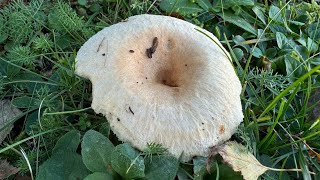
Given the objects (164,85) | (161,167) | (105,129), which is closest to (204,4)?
(164,85)

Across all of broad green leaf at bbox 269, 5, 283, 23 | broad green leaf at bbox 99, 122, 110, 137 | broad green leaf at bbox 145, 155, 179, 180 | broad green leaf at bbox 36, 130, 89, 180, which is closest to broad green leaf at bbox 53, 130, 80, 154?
broad green leaf at bbox 36, 130, 89, 180

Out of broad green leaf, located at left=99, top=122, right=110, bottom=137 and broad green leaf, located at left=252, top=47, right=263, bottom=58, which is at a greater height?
broad green leaf, located at left=252, top=47, right=263, bottom=58

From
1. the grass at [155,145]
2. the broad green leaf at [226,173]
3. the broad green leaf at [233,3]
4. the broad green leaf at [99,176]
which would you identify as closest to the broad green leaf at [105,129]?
the grass at [155,145]

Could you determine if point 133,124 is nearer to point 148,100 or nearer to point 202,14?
point 148,100

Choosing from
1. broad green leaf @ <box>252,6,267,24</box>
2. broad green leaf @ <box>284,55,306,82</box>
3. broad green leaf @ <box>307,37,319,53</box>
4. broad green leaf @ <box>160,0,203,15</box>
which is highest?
broad green leaf @ <box>160,0,203,15</box>

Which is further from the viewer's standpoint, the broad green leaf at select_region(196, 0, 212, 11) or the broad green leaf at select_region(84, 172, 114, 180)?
the broad green leaf at select_region(196, 0, 212, 11)

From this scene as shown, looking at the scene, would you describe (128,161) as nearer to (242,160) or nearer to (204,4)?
(242,160)

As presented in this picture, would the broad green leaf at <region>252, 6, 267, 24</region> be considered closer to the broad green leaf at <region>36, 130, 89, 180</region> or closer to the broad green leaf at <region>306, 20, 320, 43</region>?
the broad green leaf at <region>306, 20, 320, 43</region>

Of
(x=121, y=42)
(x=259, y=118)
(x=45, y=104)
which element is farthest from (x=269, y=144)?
(x=45, y=104)
